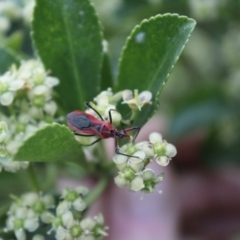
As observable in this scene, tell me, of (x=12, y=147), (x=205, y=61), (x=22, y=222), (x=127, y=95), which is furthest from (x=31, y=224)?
(x=205, y=61)

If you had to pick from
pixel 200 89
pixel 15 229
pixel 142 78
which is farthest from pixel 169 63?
pixel 200 89

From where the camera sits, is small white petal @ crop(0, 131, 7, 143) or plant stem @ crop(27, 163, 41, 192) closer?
small white petal @ crop(0, 131, 7, 143)

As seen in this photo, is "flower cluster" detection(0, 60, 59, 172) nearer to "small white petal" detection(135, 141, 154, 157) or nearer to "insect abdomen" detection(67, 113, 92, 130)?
"insect abdomen" detection(67, 113, 92, 130)

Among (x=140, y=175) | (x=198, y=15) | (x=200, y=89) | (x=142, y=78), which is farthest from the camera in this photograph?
(x=200, y=89)

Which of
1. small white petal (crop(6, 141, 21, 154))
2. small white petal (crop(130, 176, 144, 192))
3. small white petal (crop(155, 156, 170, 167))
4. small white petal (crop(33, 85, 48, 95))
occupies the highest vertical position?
small white petal (crop(33, 85, 48, 95))

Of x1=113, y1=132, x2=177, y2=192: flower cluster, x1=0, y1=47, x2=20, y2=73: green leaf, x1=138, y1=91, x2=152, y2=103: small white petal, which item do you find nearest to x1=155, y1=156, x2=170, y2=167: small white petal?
x1=113, y1=132, x2=177, y2=192: flower cluster

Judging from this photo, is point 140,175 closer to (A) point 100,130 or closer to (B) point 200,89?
(A) point 100,130

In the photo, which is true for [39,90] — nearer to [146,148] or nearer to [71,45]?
[71,45]
